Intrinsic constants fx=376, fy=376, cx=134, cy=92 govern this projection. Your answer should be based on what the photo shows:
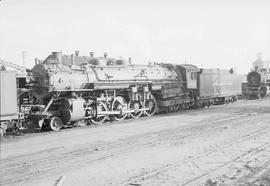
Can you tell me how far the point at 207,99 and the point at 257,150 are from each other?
1727 centimetres

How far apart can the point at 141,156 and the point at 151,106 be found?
41.1ft

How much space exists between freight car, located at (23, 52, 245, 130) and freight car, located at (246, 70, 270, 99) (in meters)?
11.2

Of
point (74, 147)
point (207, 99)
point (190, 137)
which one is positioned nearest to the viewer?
point (74, 147)

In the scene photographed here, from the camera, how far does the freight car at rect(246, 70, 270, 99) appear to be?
39.1 m

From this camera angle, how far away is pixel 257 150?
10.7m

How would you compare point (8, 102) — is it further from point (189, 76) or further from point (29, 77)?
point (189, 76)

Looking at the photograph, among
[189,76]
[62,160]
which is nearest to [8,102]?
[62,160]

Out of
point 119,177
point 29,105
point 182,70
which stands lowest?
point 119,177

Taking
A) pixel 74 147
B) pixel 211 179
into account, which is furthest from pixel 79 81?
pixel 211 179

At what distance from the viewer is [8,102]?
47.1 feet

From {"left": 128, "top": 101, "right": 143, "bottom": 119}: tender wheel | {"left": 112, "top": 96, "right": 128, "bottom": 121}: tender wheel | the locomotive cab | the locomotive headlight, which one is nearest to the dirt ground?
the locomotive headlight

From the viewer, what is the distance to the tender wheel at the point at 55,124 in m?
16.2

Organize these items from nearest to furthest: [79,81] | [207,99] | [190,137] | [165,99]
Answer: [190,137]
[79,81]
[165,99]
[207,99]

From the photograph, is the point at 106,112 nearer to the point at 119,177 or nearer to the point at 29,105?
the point at 29,105
